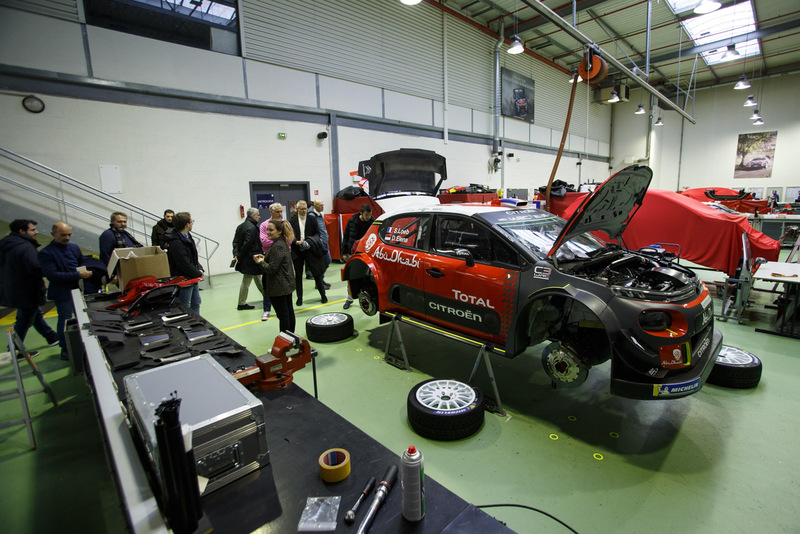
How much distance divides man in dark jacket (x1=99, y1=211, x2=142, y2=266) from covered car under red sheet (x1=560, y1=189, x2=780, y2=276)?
7669mm

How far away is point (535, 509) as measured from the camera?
2174 millimetres

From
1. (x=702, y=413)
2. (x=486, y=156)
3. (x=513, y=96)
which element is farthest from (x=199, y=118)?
(x=513, y=96)

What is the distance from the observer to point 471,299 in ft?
11.0

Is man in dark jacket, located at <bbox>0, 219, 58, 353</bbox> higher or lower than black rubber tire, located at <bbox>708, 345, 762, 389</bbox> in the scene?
higher

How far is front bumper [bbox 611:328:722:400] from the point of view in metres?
2.43

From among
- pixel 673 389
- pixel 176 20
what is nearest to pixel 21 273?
pixel 673 389

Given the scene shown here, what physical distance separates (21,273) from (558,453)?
5369 millimetres

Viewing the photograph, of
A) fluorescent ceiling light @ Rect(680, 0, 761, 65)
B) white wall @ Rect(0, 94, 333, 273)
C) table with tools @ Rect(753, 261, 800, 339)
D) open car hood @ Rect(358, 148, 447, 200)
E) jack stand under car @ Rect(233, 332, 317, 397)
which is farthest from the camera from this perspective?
fluorescent ceiling light @ Rect(680, 0, 761, 65)

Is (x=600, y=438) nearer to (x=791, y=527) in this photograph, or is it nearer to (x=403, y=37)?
(x=791, y=527)

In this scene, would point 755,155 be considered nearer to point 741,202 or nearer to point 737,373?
point 741,202

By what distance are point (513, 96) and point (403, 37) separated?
6105mm

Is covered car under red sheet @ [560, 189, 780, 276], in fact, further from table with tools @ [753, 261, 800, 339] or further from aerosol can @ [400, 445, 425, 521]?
aerosol can @ [400, 445, 425, 521]

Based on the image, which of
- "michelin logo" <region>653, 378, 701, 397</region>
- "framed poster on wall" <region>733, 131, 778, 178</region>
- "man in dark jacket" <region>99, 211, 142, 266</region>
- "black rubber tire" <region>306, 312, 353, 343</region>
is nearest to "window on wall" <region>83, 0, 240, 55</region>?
"man in dark jacket" <region>99, 211, 142, 266</region>

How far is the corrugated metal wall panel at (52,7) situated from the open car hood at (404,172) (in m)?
5.97
